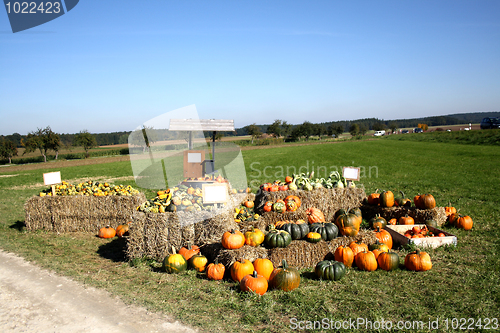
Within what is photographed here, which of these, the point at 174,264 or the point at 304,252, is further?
the point at 304,252

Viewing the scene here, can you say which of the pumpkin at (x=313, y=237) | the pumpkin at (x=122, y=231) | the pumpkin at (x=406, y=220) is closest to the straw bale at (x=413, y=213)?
the pumpkin at (x=406, y=220)

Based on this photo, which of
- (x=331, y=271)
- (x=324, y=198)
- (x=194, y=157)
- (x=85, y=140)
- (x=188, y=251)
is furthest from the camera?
(x=85, y=140)

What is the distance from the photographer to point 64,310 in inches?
171

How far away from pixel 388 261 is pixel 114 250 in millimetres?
5802

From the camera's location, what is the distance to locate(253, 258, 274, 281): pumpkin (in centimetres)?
523

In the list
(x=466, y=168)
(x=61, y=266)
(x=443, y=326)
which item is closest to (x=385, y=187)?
(x=466, y=168)

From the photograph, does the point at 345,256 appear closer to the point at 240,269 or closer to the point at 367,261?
the point at 367,261

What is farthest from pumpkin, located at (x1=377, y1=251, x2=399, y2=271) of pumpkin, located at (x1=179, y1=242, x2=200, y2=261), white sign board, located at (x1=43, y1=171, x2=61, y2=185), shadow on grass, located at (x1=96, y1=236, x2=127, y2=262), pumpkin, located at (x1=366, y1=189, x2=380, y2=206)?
white sign board, located at (x1=43, y1=171, x2=61, y2=185)

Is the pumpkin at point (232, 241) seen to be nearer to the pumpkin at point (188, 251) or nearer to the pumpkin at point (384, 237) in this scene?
the pumpkin at point (188, 251)

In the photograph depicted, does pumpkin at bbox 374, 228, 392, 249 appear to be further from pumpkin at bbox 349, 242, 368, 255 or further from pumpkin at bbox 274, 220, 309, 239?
pumpkin at bbox 274, 220, 309, 239

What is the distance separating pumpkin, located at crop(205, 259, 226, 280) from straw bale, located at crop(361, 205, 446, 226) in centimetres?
502

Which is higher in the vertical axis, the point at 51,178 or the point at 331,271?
the point at 51,178

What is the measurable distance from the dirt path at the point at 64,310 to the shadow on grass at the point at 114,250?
119 centimetres

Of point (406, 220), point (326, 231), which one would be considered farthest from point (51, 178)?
point (406, 220)
